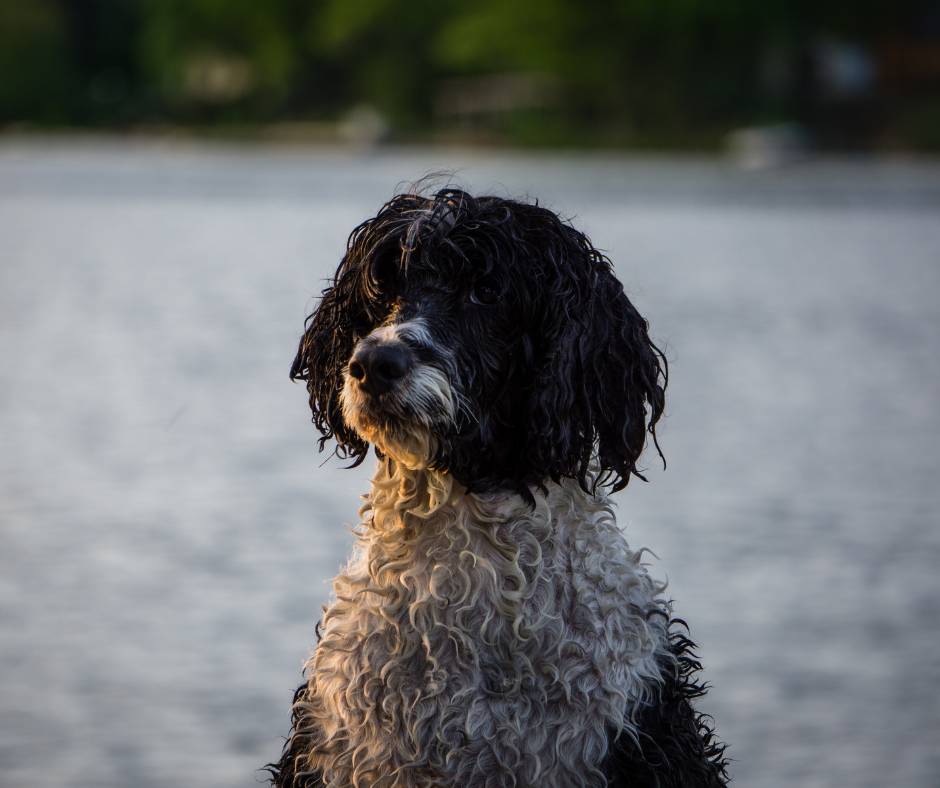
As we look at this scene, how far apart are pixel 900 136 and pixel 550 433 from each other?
43.3m

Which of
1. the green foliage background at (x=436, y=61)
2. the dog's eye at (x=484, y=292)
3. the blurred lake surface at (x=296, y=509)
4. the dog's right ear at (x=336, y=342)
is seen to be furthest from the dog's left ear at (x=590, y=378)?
the green foliage background at (x=436, y=61)

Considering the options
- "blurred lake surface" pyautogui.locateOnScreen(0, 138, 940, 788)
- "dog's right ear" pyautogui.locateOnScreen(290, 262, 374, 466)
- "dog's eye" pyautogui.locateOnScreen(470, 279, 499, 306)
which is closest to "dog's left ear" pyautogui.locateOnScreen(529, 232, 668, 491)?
"dog's eye" pyautogui.locateOnScreen(470, 279, 499, 306)

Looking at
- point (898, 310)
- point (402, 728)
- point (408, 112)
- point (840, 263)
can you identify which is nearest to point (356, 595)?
point (402, 728)

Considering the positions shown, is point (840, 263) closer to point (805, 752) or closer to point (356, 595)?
point (805, 752)

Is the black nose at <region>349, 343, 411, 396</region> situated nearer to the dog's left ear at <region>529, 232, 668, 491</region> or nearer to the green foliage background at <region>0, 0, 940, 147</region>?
the dog's left ear at <region>529, 232, 668, 491</region>

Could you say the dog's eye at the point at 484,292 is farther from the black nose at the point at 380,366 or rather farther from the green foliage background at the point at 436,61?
the green foliage background at the point at 436,61

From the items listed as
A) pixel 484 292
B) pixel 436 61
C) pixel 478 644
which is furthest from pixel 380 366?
pixel 436 61

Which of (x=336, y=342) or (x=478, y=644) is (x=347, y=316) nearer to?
(x=336, y=342)

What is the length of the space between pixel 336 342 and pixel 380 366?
330 mm

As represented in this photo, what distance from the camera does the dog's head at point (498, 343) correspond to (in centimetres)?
307

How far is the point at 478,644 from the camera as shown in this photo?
10.1 ft

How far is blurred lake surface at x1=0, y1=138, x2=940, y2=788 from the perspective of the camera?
19.0ft

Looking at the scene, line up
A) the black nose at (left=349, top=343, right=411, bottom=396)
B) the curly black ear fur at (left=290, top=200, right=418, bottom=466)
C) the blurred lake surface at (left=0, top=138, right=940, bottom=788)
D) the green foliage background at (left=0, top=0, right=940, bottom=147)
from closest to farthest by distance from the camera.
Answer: the black nose at (left=349, top=343, right=411, bottom=396), the curly black ear fur at (left=290, top=200, right=418, bottom=466), the blurred lake surface at (left=0, top=138, right=940, bottom=788), the green foliage background at (left=0, top=0, right=940, bottom=147)

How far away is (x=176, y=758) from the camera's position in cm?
548
